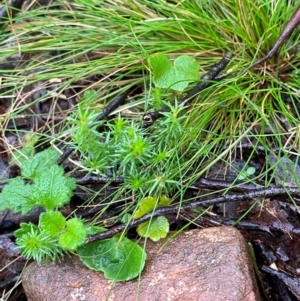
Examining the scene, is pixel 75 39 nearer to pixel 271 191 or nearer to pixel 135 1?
pixel 135 1

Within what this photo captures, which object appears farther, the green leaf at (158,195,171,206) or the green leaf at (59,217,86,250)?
the green leaf at (158,195,171,206)

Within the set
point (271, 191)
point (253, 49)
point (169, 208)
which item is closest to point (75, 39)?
point (253, 49)

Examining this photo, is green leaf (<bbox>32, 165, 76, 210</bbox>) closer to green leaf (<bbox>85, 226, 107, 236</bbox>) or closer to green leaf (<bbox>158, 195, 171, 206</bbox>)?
green leaf (<bbox>85, 226, 107, 236</bbox>)

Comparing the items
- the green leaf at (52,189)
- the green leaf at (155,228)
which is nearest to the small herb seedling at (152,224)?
the green leaf at (155,228)

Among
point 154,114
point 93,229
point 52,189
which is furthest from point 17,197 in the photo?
point 154,114

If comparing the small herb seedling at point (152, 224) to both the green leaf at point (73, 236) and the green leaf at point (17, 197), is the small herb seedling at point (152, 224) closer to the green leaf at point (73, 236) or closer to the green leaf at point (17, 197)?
the green leaf at point (73, 236)

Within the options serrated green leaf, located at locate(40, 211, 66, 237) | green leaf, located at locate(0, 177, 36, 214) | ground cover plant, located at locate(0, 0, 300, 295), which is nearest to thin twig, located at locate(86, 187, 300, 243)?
ground cover plant, located at locate(0, 0, 300, 295)
